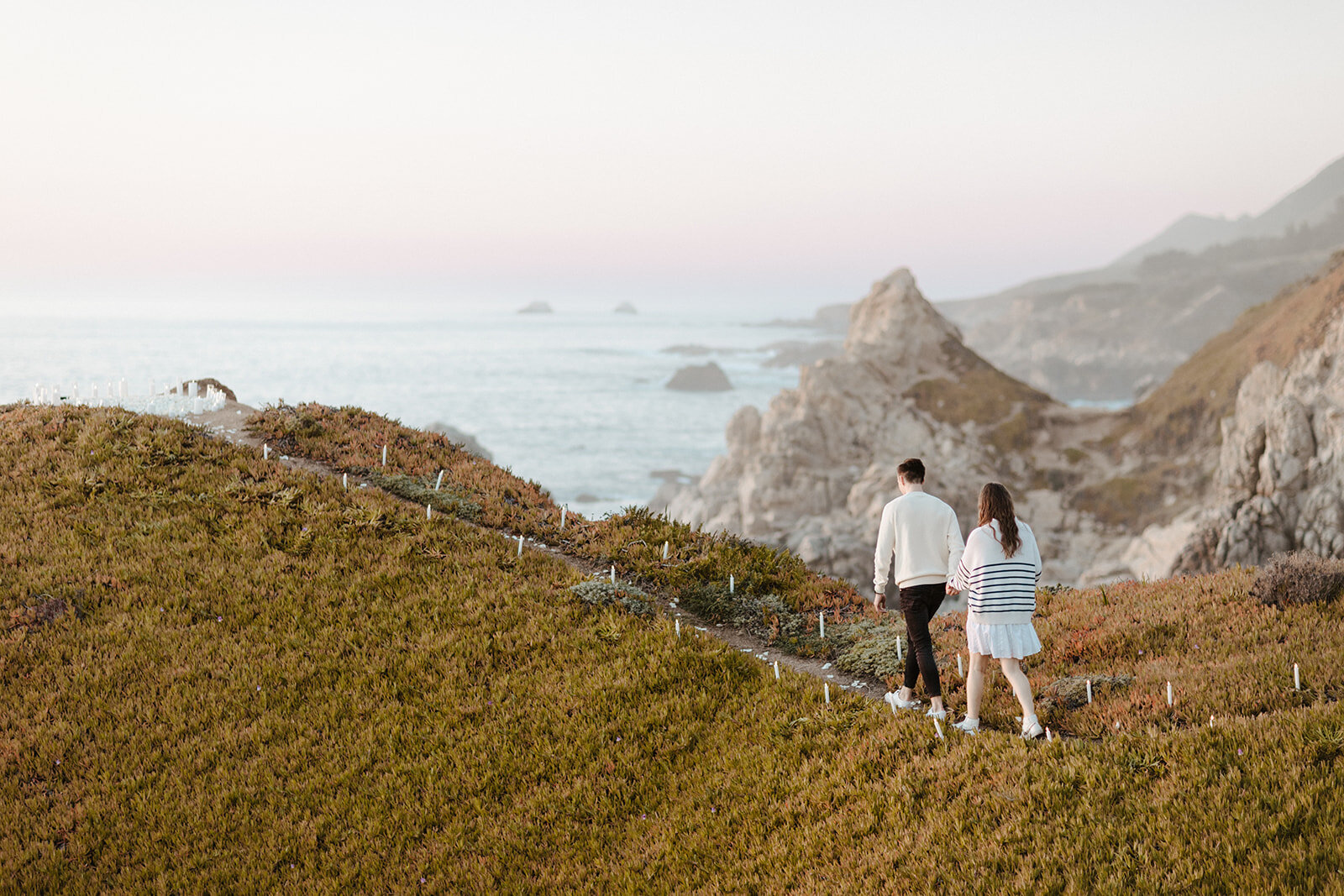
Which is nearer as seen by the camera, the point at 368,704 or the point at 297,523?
the point at 368,704

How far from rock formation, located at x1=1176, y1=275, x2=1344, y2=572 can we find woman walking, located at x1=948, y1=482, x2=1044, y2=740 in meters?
56.7

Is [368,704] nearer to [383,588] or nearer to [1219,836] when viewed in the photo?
[383,588]

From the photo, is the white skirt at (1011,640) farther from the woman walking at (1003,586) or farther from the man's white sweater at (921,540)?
the man's white sweater at (921,540)

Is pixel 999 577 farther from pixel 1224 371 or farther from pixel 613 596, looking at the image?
pixel 1224 371

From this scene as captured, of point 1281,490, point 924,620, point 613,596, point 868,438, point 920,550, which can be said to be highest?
Answer: point 920,550

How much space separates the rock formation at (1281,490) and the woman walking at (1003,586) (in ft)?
186

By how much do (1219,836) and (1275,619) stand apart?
6.29 m

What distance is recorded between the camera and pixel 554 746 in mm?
9969

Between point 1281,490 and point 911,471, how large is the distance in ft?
207

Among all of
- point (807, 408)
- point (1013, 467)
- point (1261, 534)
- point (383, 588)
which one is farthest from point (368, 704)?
point (1013, 467)

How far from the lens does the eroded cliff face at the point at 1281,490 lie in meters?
53.0

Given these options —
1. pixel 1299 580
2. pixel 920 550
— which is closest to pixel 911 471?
pixel 920 550

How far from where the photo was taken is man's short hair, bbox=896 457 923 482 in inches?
354

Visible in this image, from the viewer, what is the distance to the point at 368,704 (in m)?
10.8
